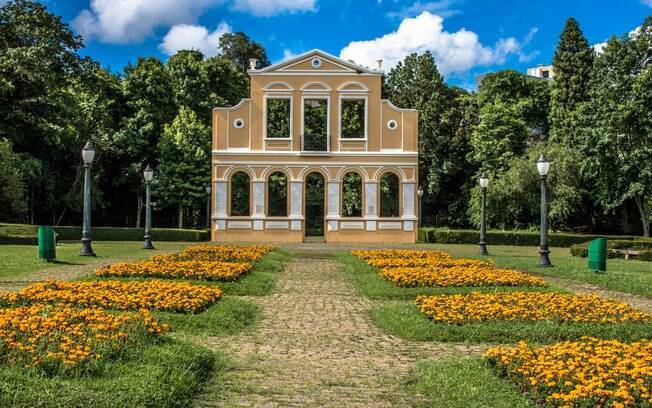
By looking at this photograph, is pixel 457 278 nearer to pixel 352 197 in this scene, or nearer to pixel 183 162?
pixel 183 162

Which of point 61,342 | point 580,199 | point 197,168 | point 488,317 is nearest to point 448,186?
point 580,199

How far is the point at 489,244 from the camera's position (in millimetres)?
35625

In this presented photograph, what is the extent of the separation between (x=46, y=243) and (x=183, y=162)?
2644cm

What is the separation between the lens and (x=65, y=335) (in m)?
6.71

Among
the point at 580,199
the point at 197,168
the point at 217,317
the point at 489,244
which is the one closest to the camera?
the point at 217,317

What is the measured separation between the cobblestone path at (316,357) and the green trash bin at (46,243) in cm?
834

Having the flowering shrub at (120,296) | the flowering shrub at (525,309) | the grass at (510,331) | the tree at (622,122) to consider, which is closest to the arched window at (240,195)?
the tree at (622,122)

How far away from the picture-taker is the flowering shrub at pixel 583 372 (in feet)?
17.2

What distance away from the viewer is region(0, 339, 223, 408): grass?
16.1 feet

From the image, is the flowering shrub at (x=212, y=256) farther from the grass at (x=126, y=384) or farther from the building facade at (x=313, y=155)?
the building facade at (x=313, y=155)

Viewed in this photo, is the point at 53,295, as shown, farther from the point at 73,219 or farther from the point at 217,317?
the point at 73,219

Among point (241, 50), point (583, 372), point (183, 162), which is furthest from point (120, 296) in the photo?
point (241, 50)

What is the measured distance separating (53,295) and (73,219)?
39.7m

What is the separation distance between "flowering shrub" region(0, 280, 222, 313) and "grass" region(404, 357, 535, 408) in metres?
4.47
